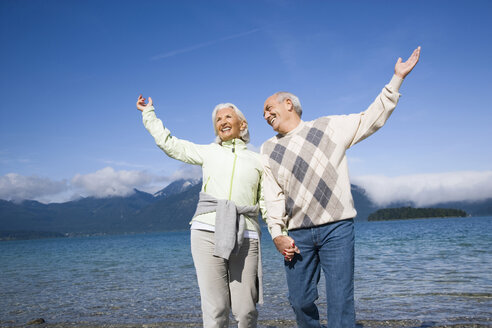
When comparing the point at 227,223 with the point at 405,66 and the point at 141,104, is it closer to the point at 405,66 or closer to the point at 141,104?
the point at 141,104

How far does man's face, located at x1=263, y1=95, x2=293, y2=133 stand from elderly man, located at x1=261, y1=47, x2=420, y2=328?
0.52 ft

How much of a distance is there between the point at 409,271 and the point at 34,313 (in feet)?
46.4

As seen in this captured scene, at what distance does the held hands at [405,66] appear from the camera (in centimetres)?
352

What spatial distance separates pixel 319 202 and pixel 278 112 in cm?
108

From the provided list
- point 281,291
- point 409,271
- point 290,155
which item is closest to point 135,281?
point 281,291

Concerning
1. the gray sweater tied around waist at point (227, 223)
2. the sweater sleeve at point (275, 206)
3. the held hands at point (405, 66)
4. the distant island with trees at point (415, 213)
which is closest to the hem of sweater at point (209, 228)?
the gray sweater tied around waist at point (227, 223)

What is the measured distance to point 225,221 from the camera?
13.1ft

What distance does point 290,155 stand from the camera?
144 inches

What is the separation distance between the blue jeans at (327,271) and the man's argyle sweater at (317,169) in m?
0.12

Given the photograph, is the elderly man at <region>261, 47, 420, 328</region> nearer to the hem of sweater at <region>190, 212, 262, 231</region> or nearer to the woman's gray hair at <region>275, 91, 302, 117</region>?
the woman's gray hair at <region>275, 91, 302, 117</region>

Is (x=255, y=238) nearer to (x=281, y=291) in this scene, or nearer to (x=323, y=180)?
(x=323, y=180)

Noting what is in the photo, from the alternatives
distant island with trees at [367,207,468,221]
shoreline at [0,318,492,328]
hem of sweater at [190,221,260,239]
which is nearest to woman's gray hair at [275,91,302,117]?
hem of sweater at [190,221,260,239]

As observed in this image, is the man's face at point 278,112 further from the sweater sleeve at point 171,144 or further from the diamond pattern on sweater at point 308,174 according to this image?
the sweater sleeve at point 171,144

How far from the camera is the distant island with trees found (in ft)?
543
